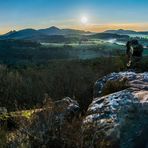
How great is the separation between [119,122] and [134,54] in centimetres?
1596

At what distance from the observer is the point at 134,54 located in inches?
802

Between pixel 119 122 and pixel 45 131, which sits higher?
pixel 119 122

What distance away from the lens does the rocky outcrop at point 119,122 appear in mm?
4570

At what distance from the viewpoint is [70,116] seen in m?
6.53

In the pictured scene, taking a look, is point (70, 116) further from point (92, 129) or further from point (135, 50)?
point (135, 50)

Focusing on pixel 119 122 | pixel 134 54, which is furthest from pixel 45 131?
pixel 134 54

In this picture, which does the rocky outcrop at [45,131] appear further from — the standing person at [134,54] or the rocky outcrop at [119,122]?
the standing person at [134,54]

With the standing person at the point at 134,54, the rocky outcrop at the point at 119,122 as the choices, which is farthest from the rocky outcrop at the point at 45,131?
the standing person at the point at 134,54

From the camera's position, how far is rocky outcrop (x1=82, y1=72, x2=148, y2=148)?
457 centimetres

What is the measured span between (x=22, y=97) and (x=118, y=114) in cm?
3024

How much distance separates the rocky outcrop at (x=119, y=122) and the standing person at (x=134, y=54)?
1193 centimetres

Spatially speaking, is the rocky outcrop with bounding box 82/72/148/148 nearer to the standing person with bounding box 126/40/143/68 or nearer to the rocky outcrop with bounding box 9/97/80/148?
the rocky outcrop with bounding box 9/97/80/148

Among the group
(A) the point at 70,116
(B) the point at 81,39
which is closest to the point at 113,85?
(A) the point at 70,116

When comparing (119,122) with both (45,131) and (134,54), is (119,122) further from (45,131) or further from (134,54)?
(134,54)
